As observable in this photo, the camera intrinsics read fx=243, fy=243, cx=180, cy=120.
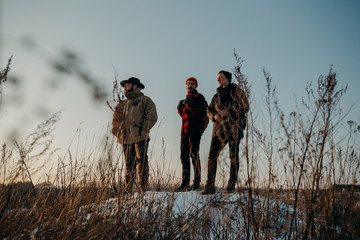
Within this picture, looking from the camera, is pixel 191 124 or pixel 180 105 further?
pixel 180 105

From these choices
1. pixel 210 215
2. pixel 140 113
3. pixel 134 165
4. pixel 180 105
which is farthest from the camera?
pixel 180 105

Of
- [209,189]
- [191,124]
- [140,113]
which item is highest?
[140,113]

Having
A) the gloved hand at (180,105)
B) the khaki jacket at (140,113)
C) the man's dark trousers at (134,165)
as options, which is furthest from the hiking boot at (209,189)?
the gloved hand at (180,105)

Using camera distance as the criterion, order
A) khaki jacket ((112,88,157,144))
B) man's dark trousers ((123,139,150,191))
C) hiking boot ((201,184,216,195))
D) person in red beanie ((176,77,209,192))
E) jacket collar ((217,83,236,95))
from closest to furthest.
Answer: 1. man's dark trousers ((123,139,150,191))
2. hiking boot ((201,184,216,195))
3. jacket collar ((217,83,236,95))
4. khaki jacket ((112,88,157,144))
5. person in red beanie ((176,77,209,192))

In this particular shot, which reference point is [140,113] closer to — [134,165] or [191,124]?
[191,124]

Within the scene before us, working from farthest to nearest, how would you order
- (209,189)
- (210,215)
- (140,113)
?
1. (140,113)
2. (209,189)
3. (210,215)

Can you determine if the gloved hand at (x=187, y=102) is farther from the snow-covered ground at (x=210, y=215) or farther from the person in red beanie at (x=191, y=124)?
the snow-covered ground at (x=210, y=215)

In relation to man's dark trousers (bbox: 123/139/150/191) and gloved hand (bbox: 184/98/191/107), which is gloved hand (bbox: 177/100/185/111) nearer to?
gloved hand (bbox: 184/98/191/107)

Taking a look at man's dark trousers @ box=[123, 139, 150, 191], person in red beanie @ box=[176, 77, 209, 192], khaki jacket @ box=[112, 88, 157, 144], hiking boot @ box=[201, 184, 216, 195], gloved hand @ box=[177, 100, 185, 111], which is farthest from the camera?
gloved hand @ box=[177, 100, 185, 111]

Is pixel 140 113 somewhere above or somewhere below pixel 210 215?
above

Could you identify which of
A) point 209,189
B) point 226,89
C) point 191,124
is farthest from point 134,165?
point 226,89

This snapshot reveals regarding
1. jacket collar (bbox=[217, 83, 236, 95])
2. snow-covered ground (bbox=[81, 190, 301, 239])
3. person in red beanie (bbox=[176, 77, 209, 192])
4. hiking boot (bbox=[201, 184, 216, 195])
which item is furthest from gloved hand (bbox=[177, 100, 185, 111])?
snow-covered ground (bbox=[81, 190, 301, 239])

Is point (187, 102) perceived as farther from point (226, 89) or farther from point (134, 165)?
point (134, 165)

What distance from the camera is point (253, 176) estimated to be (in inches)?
60.2
